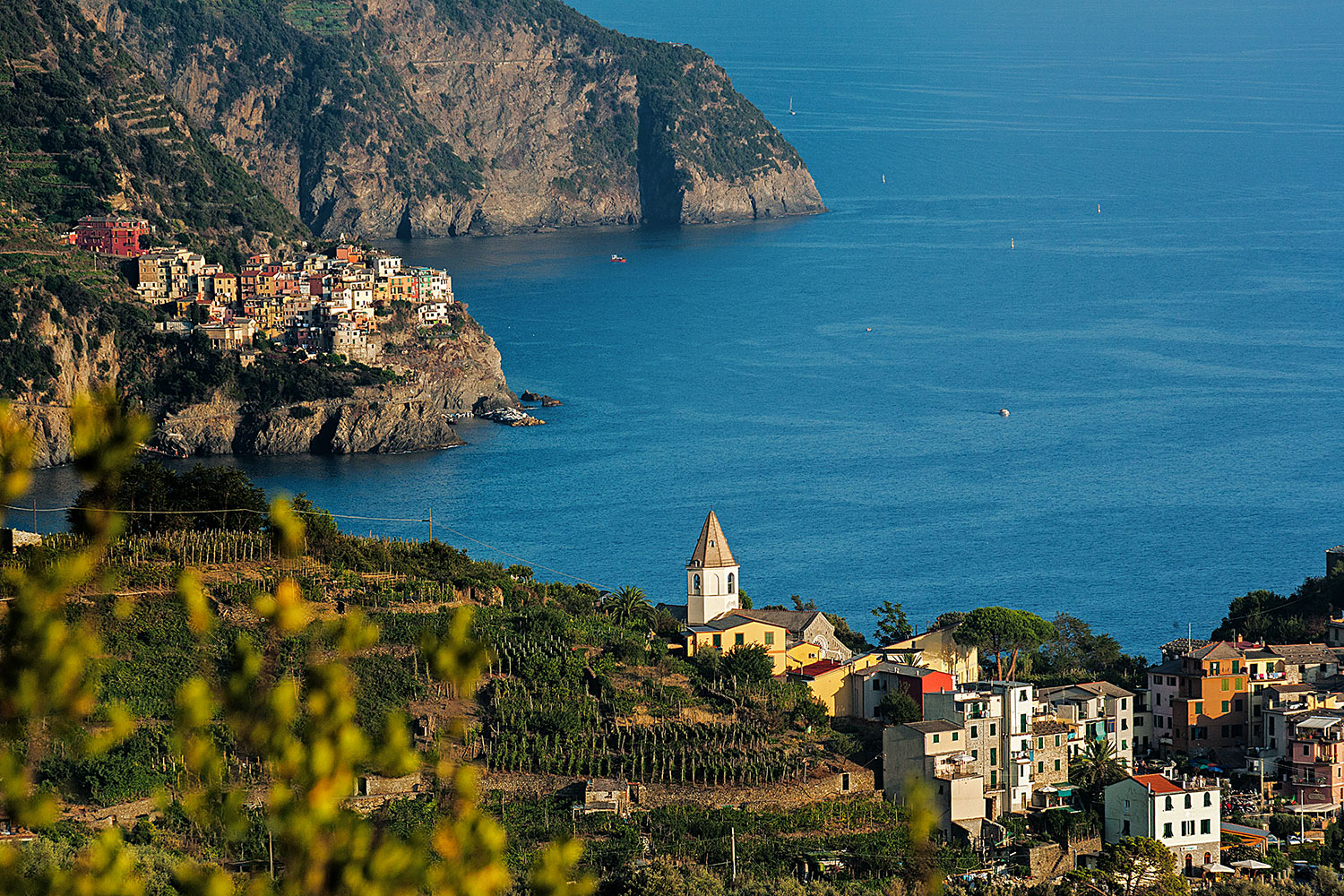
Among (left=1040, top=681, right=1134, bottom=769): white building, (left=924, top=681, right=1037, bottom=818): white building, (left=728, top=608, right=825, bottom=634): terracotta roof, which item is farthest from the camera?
(left=728, top=608, right=825, bottom=634): terracotta roof

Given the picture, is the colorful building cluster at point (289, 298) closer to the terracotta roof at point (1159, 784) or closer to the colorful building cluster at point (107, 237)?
the colorful building cluster at point (107, 237)

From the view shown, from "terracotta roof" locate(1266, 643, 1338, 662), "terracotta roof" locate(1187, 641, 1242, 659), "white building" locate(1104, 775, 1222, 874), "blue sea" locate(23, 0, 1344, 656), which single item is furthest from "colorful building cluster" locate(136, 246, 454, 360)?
"white building" locate(1104, 775, 1222, 874)

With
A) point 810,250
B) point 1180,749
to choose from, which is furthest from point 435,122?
point 1180,749

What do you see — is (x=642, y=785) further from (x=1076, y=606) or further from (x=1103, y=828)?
(x=1076, y=606)

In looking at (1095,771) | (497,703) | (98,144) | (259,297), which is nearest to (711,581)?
(497,703)

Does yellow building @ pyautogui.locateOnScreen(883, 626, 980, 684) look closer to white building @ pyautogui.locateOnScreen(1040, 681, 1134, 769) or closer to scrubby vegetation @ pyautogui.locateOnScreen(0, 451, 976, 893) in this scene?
white building @ pyautogui.locateOnScreen(1040, 681, 1134, 769)

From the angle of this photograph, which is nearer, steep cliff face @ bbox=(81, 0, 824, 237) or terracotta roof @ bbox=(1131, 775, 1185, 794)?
terracotta roof @ bbox=(1131, 775, 1185, 794)
